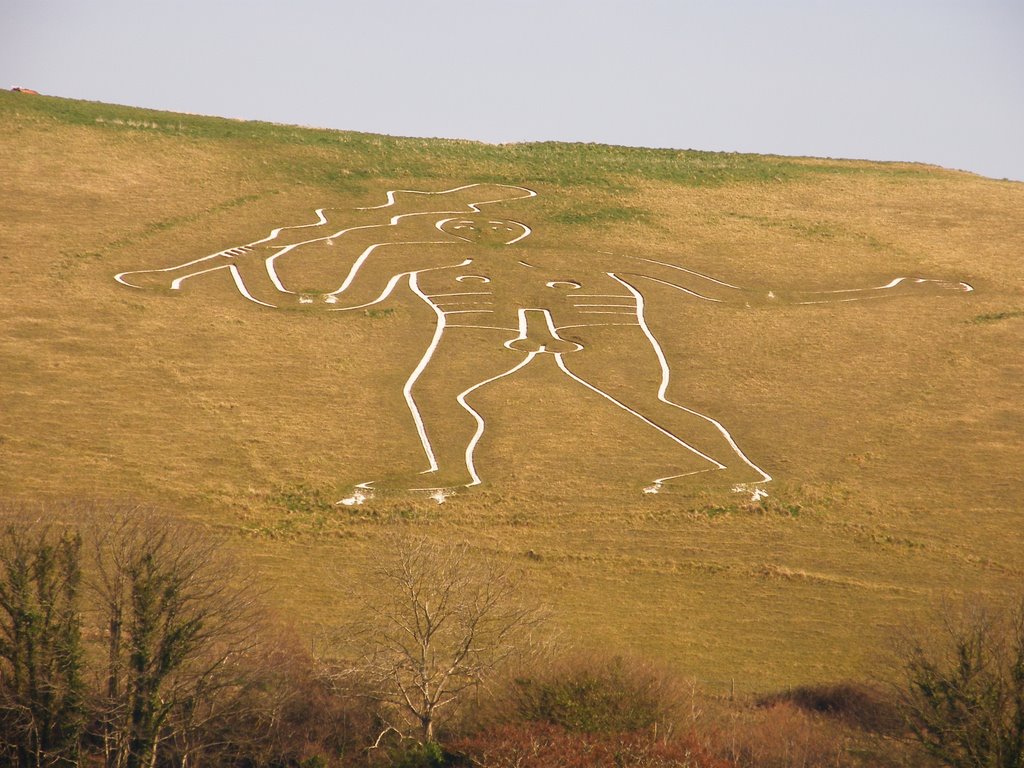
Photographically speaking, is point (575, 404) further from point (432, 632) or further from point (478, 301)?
point (432, 632)

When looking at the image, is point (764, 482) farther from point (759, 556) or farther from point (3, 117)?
point (3, 117)

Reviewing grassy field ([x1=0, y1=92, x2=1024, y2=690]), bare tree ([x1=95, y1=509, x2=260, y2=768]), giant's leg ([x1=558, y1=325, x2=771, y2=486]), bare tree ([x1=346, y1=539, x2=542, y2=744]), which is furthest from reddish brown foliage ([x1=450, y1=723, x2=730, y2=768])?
giant's leg ([x1=558, y1=325, x2=771, y2=486])

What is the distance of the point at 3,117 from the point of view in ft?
289

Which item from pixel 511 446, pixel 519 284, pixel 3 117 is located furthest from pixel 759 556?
pixel 3 117

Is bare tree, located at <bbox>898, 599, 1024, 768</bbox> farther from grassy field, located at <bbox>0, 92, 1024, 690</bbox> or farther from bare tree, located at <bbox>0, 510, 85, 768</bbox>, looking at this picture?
bare tree, located at <bbox>0, 510, 85, 768</bbox>

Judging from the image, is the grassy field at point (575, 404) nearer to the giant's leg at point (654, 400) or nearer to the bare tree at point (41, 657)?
the giant's leg at point (654, 400)

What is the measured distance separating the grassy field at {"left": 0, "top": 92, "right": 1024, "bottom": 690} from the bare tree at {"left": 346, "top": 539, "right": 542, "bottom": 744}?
8.66 ft

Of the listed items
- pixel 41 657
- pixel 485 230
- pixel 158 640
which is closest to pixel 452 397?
pixel 485 230

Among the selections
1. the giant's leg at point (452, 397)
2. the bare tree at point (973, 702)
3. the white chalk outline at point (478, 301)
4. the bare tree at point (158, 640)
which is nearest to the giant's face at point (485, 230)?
the white chalk outline at point (478, 301)

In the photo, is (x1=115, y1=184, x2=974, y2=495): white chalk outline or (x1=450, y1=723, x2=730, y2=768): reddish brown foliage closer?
(x1=450, y1=723, x2=730, y2=768): reddish brown foliage

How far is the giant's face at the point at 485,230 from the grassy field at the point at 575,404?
5.83 feet

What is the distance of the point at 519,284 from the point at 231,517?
30.8 m

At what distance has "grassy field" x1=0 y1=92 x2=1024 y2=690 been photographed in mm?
42031

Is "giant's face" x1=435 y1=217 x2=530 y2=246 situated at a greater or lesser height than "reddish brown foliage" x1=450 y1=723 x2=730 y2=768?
greater
